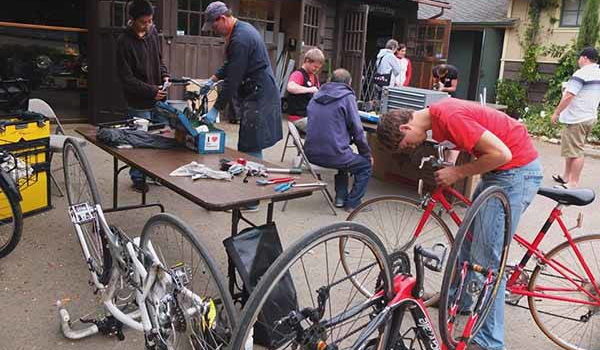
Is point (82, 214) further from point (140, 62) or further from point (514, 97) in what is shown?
point (514, 97)

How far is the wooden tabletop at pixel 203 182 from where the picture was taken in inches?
96.4

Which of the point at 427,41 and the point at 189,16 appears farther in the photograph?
the point at 427,41

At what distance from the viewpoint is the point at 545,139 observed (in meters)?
10.0

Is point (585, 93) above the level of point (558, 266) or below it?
above

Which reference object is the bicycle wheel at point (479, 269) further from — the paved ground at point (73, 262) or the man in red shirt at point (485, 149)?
the paved ground at point (73, 262)

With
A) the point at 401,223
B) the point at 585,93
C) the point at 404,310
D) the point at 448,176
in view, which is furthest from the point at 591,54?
the point at 404,310

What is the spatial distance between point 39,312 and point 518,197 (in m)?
2.54

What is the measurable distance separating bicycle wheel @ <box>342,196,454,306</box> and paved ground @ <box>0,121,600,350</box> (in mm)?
686

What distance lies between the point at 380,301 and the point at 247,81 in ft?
8.85

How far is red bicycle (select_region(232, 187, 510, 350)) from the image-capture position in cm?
165

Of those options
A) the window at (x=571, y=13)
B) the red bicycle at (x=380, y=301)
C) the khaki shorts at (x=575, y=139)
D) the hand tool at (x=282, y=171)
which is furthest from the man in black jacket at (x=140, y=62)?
the window at (x=571, y=13)

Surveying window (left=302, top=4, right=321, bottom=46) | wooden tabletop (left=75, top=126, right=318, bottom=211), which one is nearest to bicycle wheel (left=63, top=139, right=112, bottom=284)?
wooden tabletop (left=75, top=126, right=318, bottom=211)

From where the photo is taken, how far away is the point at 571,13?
12.4 metres

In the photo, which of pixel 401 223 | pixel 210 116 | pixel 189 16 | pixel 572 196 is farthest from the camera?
pixel 189 16
